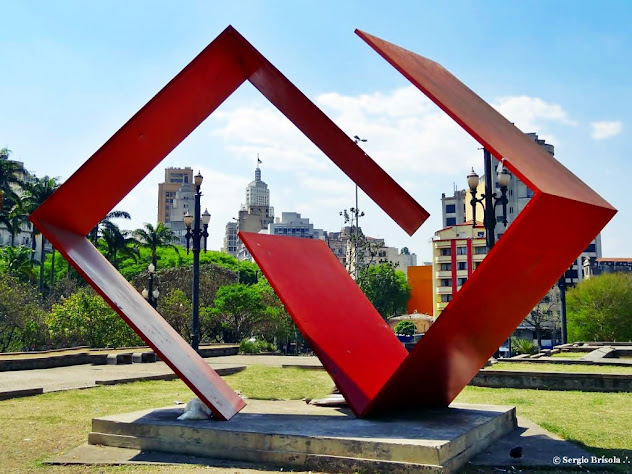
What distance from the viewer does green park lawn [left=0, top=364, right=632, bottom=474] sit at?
632 centimetres

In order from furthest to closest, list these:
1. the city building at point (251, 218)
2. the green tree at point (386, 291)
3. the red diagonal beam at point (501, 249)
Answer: the city building at point (251, 218)
the green tree at point (386, 291)
the red diagonal beam at point (501, 249)

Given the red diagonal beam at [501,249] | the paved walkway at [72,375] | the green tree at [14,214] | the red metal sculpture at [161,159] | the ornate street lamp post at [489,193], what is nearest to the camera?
the red diagonal beam at [501,249]

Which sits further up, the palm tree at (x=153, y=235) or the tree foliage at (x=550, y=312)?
the palm tree at (x=153, y=235)

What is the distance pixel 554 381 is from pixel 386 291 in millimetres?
53461

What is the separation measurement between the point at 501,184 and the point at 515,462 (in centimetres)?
713

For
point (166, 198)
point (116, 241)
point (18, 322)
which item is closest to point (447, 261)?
point (116, 241)

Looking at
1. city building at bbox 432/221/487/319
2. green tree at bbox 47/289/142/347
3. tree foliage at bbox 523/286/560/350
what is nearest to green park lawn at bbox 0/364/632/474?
green tree at bbox 47/289/142/347

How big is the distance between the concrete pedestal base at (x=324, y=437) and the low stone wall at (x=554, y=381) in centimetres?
461

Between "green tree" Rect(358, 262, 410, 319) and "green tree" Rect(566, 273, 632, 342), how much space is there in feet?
99.7

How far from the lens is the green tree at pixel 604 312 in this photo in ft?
98.9

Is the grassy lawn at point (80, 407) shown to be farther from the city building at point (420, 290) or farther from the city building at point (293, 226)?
the city building at point (293, 226)

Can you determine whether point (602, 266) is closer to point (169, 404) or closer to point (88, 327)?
point (88, 327)

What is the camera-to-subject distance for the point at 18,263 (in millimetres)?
41875

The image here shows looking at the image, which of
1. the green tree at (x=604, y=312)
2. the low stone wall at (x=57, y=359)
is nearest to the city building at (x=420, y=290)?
the green tree at (x=604, y=312)
